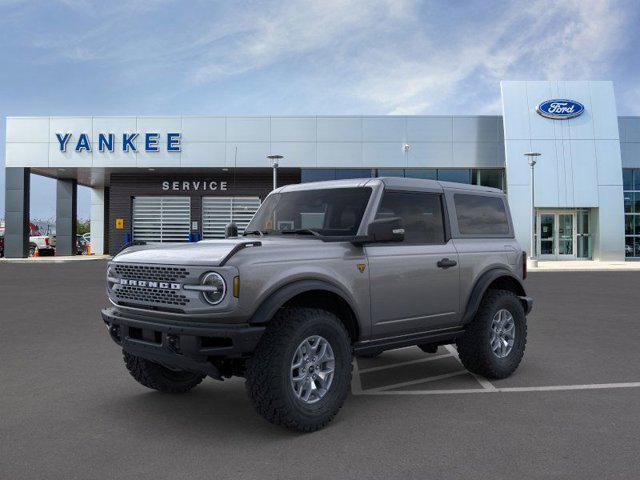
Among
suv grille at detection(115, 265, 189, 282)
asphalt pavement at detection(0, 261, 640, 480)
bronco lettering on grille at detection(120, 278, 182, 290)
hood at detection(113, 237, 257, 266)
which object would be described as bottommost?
asphalt pavement at detection(0, 261, 640, 480)

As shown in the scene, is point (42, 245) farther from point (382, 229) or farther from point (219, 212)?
point (382, 229)

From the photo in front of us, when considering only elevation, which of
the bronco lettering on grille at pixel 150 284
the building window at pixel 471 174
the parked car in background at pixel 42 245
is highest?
the building window at pixel 471 174

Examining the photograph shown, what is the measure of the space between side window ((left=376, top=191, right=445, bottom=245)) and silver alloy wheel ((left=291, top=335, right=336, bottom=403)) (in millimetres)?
1367

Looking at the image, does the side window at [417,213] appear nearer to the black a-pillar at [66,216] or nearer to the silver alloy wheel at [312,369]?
the silver alloy wheel at [312,369]

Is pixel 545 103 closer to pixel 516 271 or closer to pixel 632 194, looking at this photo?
pixel 632 194

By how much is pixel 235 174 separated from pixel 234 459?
91.3ft

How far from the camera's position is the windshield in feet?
17.6

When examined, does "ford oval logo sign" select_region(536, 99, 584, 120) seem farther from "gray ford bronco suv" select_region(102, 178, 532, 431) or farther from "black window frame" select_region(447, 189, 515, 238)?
"gray ford bronco suv" select_region(102, 178, 532, 431)

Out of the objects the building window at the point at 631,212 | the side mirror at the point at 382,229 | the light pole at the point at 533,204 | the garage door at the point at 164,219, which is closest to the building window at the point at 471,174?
the light pole at the point at 533,204

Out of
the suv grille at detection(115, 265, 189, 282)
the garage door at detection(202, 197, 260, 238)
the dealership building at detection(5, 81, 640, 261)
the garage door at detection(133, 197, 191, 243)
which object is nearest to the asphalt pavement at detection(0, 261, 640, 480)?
the suv grille at detection(115, 265, 189, 282)

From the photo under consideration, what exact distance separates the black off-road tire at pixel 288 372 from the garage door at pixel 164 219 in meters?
29.6

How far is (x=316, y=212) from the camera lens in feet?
18.7

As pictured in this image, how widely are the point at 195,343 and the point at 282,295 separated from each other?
27.3 inches

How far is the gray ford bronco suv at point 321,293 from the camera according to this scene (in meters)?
4.21
